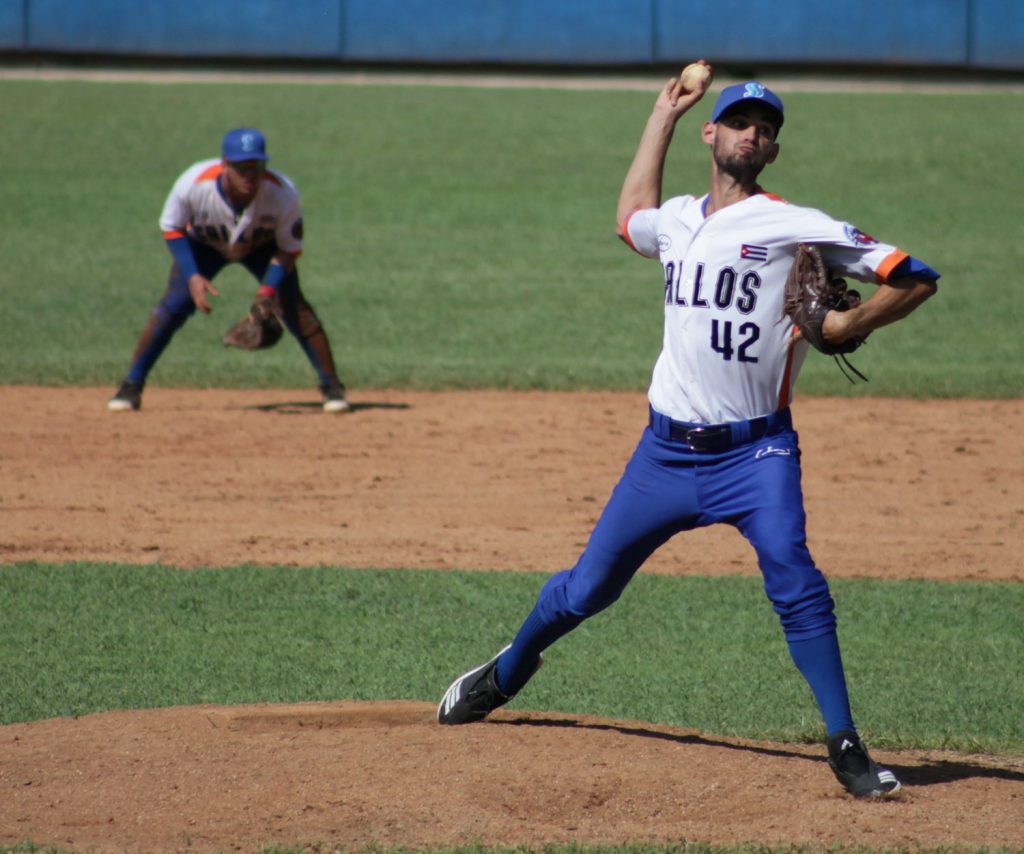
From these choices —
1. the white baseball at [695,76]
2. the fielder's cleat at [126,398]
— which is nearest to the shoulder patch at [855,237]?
the white baseball at [695,76]

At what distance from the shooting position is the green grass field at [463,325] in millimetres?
6316

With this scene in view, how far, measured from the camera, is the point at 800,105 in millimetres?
23047

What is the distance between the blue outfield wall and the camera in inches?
890

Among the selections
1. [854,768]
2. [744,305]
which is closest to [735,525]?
[744,305]

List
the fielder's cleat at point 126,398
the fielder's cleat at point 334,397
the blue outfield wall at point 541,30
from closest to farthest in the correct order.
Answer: the fielder's cleat at point 126,398
the fielder's cleat at point 334,397
the blue outfield wall at point 541,30

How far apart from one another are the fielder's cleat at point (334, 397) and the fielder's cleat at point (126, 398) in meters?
1.34

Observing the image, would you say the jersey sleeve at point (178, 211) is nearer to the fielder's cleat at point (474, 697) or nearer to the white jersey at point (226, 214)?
the white jersey at point (226, 214)

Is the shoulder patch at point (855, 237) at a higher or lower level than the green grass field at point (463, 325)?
higher

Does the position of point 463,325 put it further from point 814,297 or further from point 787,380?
point 814,297

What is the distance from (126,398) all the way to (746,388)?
7.48 metres

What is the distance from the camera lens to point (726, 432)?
4.80m

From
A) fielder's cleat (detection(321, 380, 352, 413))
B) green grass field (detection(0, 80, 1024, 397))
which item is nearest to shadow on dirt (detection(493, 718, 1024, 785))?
fielder's cleat (detection(321, 380, 352, 413))

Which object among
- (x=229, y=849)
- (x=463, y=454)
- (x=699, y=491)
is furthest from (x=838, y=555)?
(x=229, y=849)

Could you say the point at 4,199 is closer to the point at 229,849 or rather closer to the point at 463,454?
the point at 463,454
